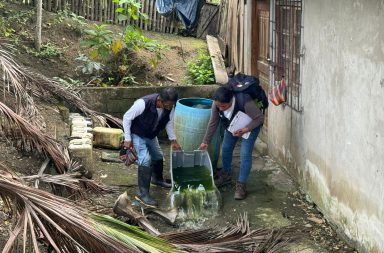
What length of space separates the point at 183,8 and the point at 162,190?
6501mm

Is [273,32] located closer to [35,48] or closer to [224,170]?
[224,170]

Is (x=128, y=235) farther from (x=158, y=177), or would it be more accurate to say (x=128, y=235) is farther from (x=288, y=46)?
(x=288, y=46)

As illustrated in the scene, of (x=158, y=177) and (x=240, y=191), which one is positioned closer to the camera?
(x=240, y=191)

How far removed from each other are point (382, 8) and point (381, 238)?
6.28 ft

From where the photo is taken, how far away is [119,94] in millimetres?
9125

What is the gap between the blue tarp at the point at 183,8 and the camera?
1188 cm

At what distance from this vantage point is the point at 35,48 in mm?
10211

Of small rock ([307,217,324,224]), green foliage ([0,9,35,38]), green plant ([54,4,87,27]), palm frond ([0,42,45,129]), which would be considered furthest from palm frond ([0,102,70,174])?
green plant ([54,4,87,27])

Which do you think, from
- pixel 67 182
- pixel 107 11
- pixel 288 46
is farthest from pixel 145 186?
pixel 107 11

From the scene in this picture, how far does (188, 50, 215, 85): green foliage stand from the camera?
9820mm

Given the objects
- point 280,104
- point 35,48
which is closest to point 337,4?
point 280,104

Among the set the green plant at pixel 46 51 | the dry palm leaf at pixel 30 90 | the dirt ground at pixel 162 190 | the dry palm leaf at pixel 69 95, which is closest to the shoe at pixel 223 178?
the dirt ground at pixel 162 190

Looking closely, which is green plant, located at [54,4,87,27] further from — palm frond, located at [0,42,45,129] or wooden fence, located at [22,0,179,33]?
palm frond, located at [0,42,45,129]

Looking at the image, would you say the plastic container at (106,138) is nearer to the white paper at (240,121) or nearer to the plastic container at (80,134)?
the plastic container at (80,134)
